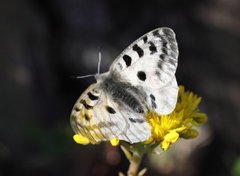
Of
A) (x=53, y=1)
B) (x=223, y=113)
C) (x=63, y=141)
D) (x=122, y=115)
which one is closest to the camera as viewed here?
(x=122, y=115)

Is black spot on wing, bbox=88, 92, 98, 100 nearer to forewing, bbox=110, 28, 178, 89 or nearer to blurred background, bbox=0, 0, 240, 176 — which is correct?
forewing, bbox=110, 28, 178, 89

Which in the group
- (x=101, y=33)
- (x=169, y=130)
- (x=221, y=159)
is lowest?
(x=221, y=159)

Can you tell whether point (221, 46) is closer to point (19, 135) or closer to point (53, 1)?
point (53, 1)

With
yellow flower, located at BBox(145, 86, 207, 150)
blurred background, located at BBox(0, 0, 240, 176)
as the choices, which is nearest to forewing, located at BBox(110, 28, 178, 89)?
yellow flower, located at BBox(145, 86, 207, 150)

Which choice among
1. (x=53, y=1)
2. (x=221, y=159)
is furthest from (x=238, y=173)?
(x=53, y=1)

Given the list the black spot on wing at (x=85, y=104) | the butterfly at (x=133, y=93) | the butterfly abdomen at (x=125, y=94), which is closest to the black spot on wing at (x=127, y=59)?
the butterfly at (x=133, y=93)

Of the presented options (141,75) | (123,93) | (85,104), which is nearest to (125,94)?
(123,93)

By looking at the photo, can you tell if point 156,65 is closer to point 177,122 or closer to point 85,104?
point 177,122

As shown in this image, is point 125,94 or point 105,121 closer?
point 105,121

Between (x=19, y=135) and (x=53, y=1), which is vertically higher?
(x=53, y=1)
